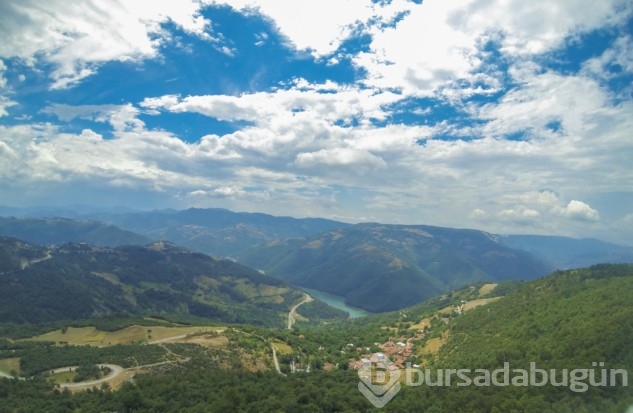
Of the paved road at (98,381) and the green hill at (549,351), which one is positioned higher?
the green hill at (549,351)

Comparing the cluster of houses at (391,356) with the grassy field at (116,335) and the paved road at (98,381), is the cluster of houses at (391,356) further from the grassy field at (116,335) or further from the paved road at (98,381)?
the grassy field at (116,335)

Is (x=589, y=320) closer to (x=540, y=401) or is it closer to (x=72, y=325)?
(x=540, y=401)

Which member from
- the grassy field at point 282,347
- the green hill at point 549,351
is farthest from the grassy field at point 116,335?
the green hill at point 549,351

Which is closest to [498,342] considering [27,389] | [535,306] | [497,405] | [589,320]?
[589,320]

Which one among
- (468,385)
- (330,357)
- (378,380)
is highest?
(468,385)

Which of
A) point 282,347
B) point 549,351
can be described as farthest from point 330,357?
point 549,351

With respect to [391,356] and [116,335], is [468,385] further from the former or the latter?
[116,335]
